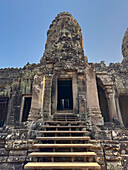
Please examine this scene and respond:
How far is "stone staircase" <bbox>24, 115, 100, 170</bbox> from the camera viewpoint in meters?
3.36

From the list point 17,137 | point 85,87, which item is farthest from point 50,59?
point 17,137

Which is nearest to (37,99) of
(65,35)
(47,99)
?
(47,99)

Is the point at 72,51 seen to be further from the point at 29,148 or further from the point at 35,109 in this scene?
the point at 29,148

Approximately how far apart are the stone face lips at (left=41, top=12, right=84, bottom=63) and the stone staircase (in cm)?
420

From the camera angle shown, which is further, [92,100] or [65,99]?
[65,99]

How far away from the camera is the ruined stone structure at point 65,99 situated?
4797 mm

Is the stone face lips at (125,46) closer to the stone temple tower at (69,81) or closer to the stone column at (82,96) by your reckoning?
the stone temple tower at (69,81)

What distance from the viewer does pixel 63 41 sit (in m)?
9.55

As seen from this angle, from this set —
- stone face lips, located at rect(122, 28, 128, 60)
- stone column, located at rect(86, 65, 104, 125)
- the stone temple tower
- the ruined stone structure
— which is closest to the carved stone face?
the ruined stone structure

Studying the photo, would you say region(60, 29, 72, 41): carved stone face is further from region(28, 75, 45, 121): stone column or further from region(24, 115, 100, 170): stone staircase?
region(24, 115, 100, 170): stone staircase

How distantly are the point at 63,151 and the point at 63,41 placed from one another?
7792 millimetres

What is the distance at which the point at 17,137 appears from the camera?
5137 mm

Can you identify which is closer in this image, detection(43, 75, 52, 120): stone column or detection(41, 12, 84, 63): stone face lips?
detection(43, 75, 52, 120): stone column

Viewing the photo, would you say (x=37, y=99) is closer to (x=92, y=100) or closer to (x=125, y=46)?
(x=92, y=100)
